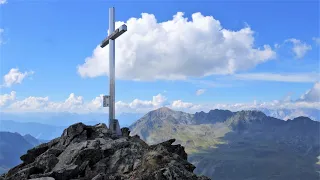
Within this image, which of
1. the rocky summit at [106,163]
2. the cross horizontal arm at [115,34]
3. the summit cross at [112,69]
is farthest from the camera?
the summit cross at [112,69]

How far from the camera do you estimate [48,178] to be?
20.5 meters

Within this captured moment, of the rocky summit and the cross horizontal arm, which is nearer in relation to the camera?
the rocky summit

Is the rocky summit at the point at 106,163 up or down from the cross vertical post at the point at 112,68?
down

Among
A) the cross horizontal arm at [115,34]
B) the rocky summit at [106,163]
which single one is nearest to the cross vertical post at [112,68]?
the cross horizontal arm at [115,34]

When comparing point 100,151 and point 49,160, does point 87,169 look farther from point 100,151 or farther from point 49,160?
point 49,160

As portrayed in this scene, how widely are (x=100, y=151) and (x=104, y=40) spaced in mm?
14366

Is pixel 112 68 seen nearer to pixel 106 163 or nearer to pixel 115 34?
pixel 115 34

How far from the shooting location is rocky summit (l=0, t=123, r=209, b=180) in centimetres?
2023

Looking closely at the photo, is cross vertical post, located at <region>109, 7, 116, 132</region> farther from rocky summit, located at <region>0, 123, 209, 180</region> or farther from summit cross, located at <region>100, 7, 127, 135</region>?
rocky summit, located at <region>0, 123, 209, 180</region>

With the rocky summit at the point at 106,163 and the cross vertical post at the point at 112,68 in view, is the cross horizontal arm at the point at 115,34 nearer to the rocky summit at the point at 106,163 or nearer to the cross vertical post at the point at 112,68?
the cross vertical post at the point at 112,68

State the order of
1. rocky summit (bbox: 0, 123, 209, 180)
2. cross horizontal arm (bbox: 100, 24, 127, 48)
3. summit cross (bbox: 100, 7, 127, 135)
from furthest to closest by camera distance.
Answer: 1. summit cross (bbox: 100, 7, 127, 135)
2. cross horizontal arm (bbox: 100, 24, 127, 48)
3. rocky summit (bbox: 0, 123, 209, 180)

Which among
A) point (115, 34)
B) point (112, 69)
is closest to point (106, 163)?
point (112, 69)

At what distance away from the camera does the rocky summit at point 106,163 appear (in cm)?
2023

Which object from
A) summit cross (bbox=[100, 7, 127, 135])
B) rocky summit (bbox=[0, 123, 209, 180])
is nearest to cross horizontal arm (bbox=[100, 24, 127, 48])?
summit cross (bbox=[100, 7, 127, 135])
